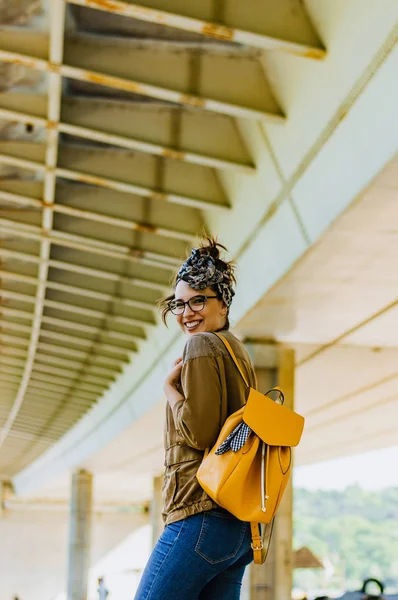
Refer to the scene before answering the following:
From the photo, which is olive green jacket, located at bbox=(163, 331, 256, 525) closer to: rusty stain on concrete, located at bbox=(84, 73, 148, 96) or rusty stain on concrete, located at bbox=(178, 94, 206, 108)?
rusty stain on concrete, located at bbox=(178, 94, 206, 108)

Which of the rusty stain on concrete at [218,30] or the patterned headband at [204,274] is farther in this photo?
the rusty stain on concrete at [218,30]

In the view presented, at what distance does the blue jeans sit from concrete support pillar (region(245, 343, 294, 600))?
7417mm

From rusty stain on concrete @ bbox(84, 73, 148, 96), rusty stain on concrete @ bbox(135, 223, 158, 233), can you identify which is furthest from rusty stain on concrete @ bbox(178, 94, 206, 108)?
rusty stain on concrete @ bbox(135, 223, 158, 233)

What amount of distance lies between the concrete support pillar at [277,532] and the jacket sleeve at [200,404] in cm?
742

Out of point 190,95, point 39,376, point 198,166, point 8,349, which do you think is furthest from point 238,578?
point 39,376

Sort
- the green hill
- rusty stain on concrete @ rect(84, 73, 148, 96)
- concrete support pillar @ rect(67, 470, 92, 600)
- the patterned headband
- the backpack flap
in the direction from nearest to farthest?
the backpack flap < the patterned headband < rusty stain on concrete @ rect(84, 73, 148, 96) < concrete support pillar @ rect(67, 470, 92, 600) < the green hill

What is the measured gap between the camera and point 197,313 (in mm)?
2918

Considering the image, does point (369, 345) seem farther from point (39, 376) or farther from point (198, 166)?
point (39, 376)

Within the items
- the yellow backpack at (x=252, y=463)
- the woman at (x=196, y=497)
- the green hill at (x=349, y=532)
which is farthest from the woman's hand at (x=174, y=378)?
the green hill at (x=349, y=532)

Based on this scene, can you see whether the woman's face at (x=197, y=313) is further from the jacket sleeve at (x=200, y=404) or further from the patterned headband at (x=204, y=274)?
the jacket sleeve at (x=200, y=404)

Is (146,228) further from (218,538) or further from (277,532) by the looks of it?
(218,538)

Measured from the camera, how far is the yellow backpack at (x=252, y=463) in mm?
2570

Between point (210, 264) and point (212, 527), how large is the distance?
876 millimetres

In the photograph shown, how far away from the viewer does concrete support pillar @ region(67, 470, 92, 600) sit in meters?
26.6
